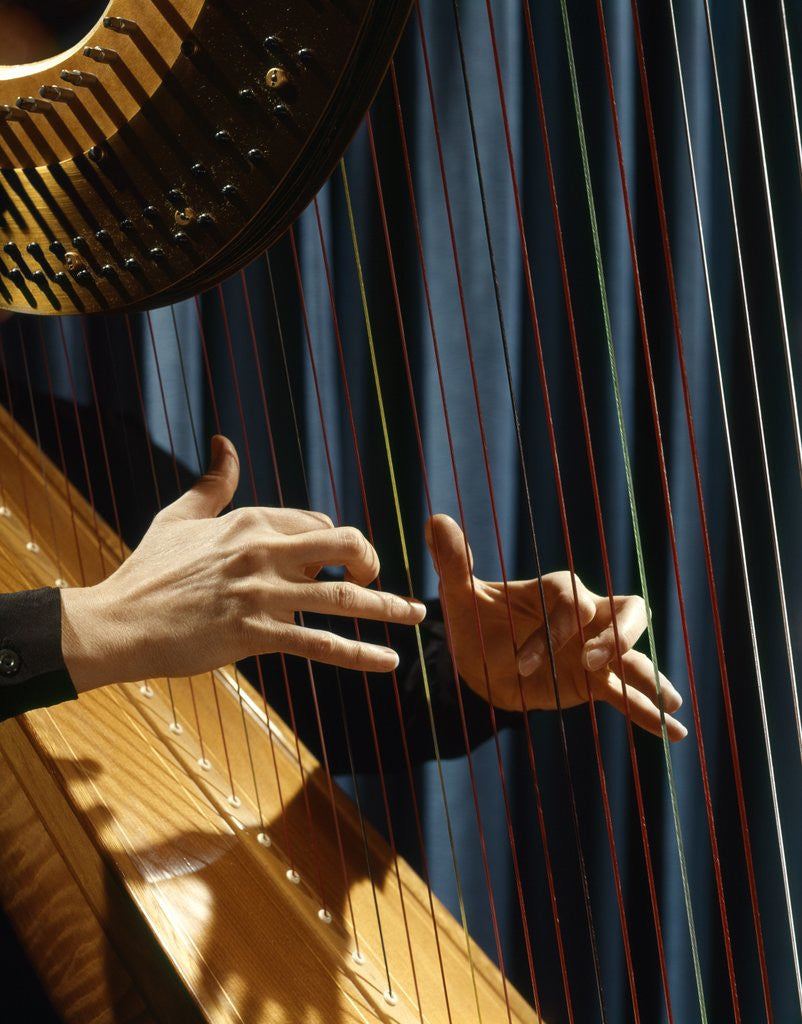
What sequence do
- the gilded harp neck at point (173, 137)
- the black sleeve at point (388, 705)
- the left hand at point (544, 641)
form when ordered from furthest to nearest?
the black sleeve at point (388, 705) < the left hand at point (544, 641) < the gilded harp neck at point (173, 137)

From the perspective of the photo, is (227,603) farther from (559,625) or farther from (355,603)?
(559,625)

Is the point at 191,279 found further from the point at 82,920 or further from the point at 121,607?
the point at 82,920

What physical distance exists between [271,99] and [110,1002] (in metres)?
0.72

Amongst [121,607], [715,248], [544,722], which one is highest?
[715,248]

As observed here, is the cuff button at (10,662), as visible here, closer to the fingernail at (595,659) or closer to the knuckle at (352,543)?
the knuckle at (352,543)

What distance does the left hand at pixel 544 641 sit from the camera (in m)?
0.95

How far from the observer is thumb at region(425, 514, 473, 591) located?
3.31 feet

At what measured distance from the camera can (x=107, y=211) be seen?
0.73 m

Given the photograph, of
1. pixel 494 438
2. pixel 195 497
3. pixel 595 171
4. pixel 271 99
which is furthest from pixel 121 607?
pixel 595 171

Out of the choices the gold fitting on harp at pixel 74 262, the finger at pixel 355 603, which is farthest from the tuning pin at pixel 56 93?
the finger at pixel 355 603

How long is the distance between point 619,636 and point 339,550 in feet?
0.96

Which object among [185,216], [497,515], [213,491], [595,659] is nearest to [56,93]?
[185,216]

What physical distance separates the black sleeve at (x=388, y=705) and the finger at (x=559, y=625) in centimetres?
19

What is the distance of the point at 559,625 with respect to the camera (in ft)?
3.28
